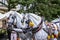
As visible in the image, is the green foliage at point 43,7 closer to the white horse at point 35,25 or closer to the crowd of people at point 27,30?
the crowd of people at point 27,30

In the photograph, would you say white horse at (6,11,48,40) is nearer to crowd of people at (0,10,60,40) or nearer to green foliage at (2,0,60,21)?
crowd of people at (0,10,60,40)

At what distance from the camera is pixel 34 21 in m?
9.34

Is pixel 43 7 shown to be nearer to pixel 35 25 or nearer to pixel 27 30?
pixel 35 25

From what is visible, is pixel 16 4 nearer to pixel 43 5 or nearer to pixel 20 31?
pixel 43 5

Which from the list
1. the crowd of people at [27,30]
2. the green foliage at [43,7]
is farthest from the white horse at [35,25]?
the green foliage at [43,7]

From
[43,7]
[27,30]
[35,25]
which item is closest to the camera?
[27,30]

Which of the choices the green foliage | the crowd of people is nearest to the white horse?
the crowd of people

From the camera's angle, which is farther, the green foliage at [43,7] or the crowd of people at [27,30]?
the green foliage at [43,7]

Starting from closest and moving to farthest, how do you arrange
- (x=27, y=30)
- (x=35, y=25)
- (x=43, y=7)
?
1. (x=27, y=30)
2. (x=35, y=25)
3. (x=43, y=7)

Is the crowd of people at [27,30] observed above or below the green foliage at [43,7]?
below

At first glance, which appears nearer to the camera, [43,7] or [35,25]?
[35,25]

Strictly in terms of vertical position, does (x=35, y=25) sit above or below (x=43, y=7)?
below

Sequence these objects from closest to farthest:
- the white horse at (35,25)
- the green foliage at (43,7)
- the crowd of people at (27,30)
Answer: the crowd of people at (27,30)
the white horse at (35,25)
the green foliage at (43,7)

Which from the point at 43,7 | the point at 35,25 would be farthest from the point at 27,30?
the point at 43,7
